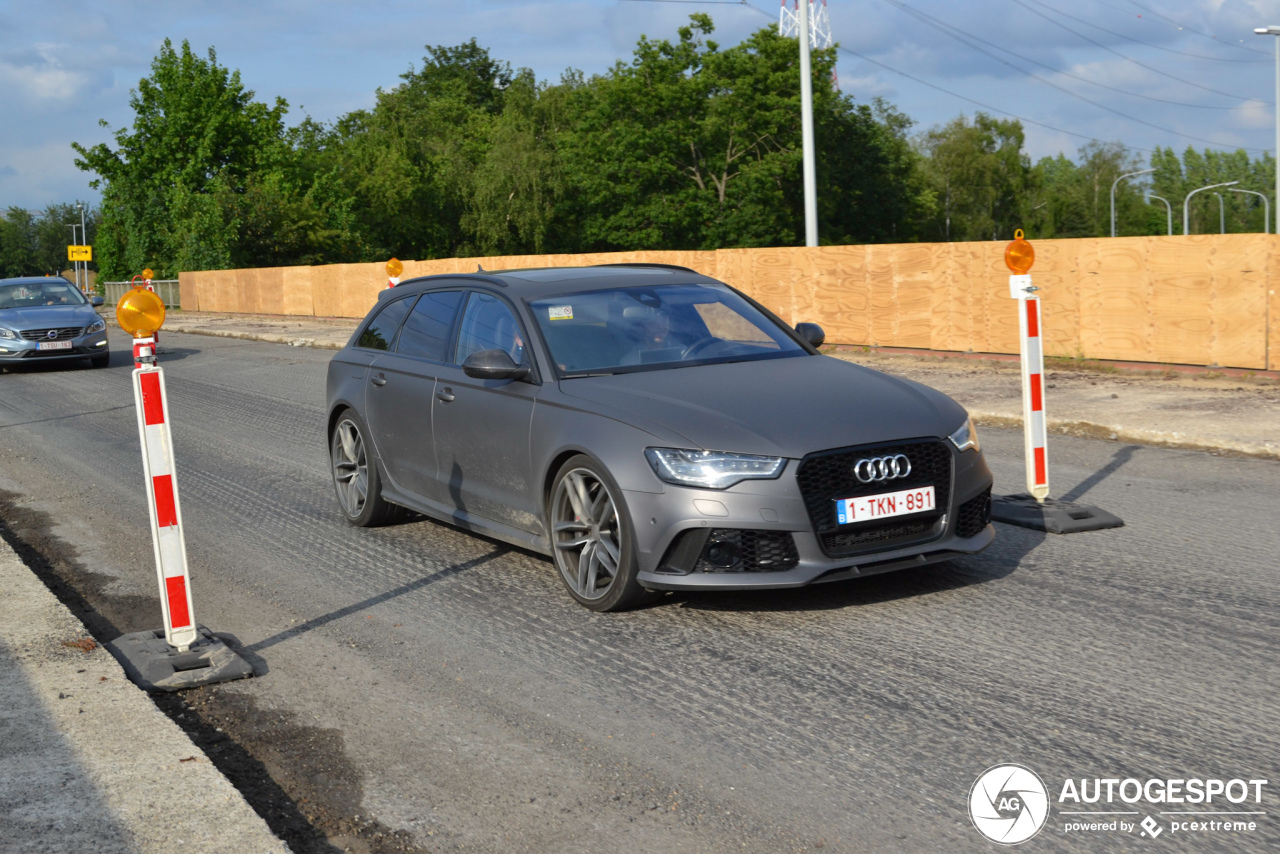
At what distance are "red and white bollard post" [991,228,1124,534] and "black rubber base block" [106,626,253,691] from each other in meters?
4.34

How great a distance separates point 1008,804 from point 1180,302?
13.3m

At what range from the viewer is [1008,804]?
3.56 m

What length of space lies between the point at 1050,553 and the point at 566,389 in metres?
2.66

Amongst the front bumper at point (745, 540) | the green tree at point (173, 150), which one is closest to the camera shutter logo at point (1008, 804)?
the front bumper at point (745, 540)

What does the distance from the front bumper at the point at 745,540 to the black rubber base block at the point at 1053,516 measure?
1.82 meters

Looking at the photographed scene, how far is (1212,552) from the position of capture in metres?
6.38

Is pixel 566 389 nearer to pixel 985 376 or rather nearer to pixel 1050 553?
pixel 1050 553

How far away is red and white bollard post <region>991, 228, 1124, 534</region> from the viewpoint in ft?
23.1

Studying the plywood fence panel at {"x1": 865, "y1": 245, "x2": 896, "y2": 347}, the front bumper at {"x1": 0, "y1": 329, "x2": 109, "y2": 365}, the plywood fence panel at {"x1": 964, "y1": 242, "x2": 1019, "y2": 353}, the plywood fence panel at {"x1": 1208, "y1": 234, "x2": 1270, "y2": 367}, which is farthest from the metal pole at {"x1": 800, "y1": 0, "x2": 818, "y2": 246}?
the front bumper at {"x1": 0, "y1": 329, "x2": 109, "y2": 365}

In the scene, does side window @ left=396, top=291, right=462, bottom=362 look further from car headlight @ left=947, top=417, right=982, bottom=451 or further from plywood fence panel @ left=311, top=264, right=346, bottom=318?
plywood fence panel @ left=311, top=264, right=346, bottom=318

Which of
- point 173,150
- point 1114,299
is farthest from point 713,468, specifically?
point 173,150

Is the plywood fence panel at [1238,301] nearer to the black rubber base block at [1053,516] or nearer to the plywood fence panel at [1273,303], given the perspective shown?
the plywood fence panel at [1273,303]

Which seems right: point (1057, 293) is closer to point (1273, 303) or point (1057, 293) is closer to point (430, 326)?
point (1273, 303)

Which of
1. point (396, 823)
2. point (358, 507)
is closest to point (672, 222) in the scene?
point (358, 507)
